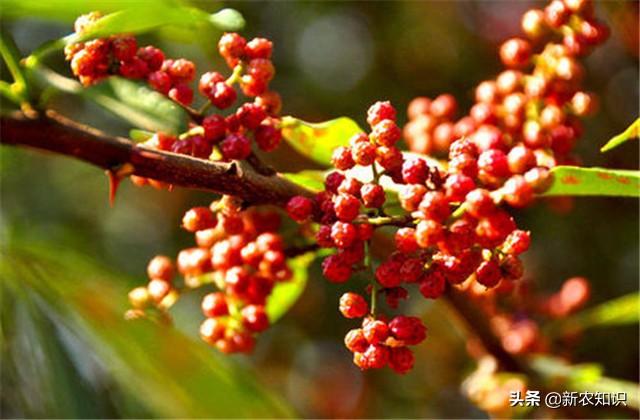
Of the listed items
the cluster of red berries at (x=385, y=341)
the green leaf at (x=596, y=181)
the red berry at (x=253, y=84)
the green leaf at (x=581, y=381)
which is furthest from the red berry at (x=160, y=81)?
the green leaf at (x=581, y=381)

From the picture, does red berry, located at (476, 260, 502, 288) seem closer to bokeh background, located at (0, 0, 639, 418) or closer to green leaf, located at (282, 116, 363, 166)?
green leaf, located at (282, 116, 363, 166)

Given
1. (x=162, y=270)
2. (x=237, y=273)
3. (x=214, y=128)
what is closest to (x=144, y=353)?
(x=162, y=270)

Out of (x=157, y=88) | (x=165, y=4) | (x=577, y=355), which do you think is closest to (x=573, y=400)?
(x=577, y=355)

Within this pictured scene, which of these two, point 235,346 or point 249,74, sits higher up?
point 249,74

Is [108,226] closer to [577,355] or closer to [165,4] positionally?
[577,355]

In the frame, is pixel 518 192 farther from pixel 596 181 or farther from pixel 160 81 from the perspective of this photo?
pixel 160 81

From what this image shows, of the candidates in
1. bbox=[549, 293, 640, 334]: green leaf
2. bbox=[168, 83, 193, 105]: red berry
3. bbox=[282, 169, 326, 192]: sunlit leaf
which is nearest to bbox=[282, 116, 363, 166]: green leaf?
bbox=[282, 169, 326, 192]: sunlit leaf
